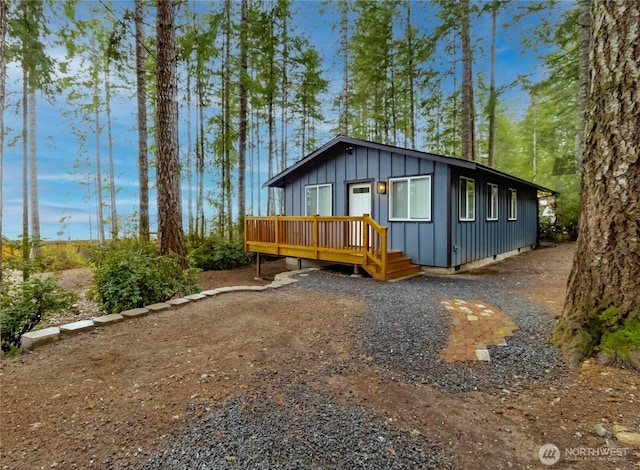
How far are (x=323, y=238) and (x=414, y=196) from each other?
2460 millimetres

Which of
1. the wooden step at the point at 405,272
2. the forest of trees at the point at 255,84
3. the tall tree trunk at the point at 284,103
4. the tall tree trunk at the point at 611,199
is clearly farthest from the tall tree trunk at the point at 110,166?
the tall tree trunk at the point at 611,199

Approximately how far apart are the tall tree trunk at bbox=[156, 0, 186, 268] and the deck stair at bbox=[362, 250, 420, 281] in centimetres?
376

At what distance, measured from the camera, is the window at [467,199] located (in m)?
7.79

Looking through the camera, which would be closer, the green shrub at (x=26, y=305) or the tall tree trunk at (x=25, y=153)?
the green shrub at (x=26, y=305)

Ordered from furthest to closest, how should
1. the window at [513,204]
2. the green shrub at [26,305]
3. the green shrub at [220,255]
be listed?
the window at [513,204] < the green shrub at [220,255] < the green shrub at [26,305]

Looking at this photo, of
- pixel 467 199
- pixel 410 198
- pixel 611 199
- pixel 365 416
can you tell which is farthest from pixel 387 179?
pixel 365 416

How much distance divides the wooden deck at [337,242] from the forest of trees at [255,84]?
300 centimetres

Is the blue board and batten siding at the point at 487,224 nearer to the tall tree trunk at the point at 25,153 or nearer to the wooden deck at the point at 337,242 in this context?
the wooden deck at the point at 337,242

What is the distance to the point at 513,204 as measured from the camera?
37.2ft

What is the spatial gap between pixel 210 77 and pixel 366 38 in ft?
22.2

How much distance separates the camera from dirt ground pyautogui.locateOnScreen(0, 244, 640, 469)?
168cm

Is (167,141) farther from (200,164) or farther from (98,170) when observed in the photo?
(98,170)

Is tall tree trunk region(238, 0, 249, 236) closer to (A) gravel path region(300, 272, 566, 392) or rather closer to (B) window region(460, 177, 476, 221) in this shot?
(A) gravel path region(300, 272, 566, 392)

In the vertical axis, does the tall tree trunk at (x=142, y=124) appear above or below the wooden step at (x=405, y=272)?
above
